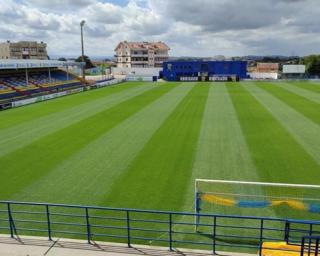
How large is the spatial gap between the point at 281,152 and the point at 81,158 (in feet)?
38.0

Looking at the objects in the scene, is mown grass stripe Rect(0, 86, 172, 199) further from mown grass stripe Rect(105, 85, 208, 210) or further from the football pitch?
mown grass stripe Rect(105, 85, 208, 210)

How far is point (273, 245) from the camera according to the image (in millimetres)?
10203

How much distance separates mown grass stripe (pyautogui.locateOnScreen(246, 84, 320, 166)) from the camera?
21547 mm

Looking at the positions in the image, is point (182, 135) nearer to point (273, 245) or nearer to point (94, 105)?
point (273, 245)

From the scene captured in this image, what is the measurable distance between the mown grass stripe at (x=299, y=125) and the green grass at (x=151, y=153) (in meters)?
0.07

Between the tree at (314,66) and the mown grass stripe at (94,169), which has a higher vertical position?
the tree at (314,66)

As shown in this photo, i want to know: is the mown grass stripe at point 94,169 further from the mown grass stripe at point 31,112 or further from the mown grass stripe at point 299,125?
the mown grass stripe at point 31,112

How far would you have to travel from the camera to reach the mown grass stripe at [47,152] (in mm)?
16969

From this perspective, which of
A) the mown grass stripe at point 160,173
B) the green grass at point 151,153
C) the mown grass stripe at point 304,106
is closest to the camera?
the mown grass stripe at point 160,173

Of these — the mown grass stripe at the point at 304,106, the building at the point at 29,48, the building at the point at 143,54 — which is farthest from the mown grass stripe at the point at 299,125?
the building at the point at 29,48

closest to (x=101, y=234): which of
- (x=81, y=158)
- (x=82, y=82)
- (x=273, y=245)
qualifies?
(x=273, y=245)

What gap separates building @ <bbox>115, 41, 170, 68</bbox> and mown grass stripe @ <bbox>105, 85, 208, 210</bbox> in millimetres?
126005

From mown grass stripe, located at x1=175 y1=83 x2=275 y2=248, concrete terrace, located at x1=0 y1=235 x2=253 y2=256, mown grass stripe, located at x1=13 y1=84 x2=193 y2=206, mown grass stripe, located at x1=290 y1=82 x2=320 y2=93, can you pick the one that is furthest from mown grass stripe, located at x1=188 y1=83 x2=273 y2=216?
mown grass stripe, located at x1=290 y1=82 x2=320 y2=93

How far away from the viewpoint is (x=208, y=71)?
284 feet
